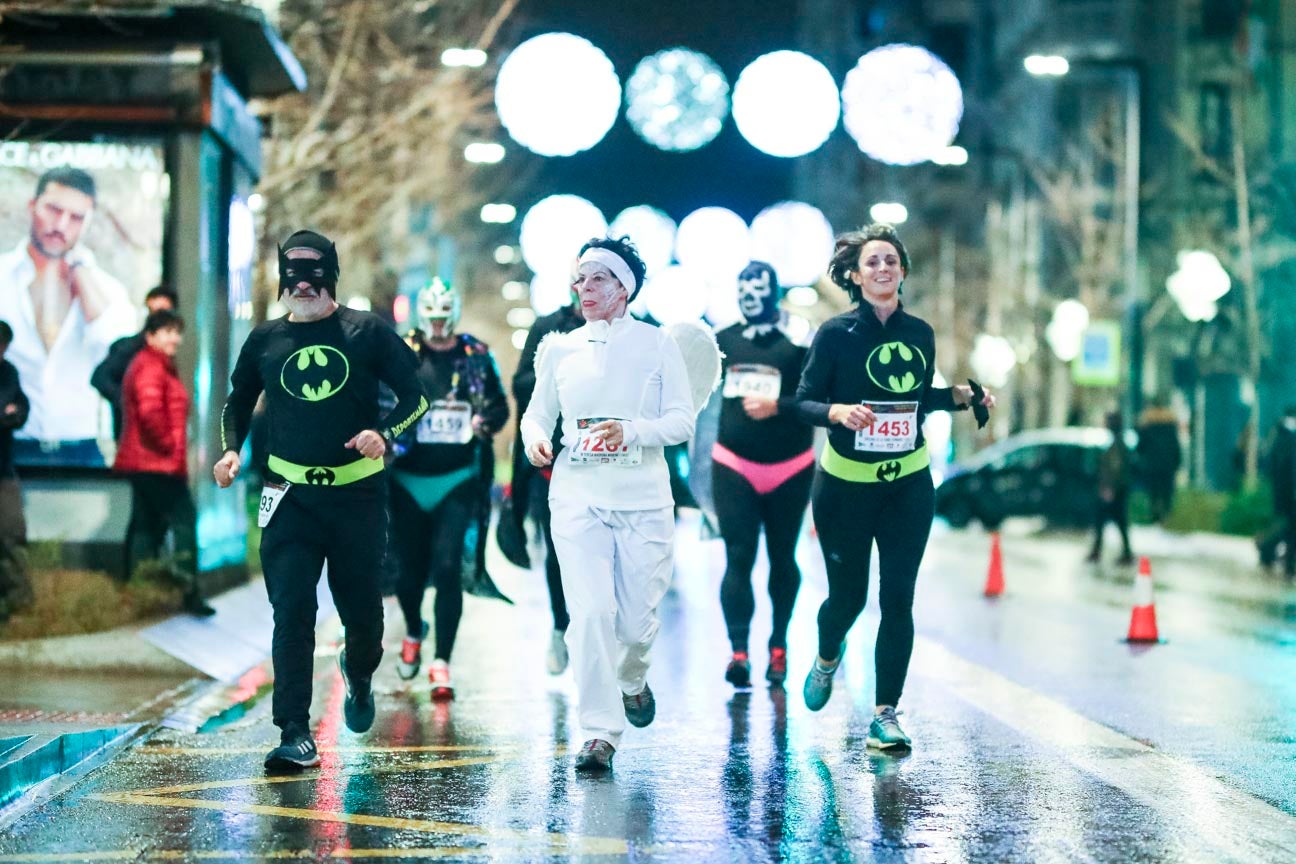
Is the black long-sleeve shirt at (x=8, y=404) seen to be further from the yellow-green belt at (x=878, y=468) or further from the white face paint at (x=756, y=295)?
the yellow-green belt at (x=878, y=468)

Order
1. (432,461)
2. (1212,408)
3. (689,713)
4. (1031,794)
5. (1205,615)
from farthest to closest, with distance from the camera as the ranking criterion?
(1212,408) → (1205,615) → (432,461) → (689,713) → (1031,794)

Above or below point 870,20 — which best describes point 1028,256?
below

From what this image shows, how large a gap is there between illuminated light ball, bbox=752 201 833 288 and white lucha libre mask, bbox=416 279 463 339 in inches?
1732

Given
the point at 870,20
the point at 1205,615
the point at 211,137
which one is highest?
the point at 870,20

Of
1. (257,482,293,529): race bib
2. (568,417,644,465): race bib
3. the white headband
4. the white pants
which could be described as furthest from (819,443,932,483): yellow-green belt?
(257,482,293,529): race bib

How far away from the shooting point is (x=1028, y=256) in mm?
56875

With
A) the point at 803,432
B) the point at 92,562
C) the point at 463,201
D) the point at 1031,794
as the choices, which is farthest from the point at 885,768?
the point at 463,201

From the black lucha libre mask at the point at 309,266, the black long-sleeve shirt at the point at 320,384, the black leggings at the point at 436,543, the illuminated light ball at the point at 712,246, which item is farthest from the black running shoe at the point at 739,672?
the illuminated light ball at the point at 712,246

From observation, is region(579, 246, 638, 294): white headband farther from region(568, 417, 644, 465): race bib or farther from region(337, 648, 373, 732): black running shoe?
region(337, 648, 373, 732): black running shoe

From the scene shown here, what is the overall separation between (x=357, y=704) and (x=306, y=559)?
0.86 meters

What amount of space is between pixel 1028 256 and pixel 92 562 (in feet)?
145

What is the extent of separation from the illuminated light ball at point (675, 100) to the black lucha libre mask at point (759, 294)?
116 feet

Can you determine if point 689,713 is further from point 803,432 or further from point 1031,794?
point 1031,794

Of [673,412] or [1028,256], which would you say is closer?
[673,412]
